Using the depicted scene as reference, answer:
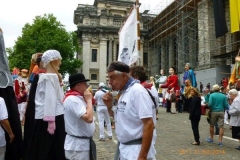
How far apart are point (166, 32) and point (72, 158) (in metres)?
41.5

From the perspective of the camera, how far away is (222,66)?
26.6m

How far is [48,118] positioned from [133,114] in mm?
1640

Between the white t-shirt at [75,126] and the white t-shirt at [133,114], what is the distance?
886 millimetres

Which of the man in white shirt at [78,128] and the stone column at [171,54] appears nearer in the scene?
the man in white shirt at [78,128]

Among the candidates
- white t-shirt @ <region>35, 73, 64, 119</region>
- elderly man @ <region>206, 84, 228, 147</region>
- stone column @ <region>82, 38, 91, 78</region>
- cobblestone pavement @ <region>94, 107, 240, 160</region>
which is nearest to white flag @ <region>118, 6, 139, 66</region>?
cobblestone pavement @ <region>94, 107, 240, 160</region>

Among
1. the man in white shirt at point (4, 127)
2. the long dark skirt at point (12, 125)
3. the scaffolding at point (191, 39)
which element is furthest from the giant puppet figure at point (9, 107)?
the scaffolding at point (191, 39)

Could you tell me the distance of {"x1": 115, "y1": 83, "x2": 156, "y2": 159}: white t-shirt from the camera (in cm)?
326

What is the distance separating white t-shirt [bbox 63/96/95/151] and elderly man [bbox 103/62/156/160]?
2.66 ft

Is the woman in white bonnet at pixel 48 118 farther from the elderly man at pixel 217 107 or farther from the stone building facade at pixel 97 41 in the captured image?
the stone building facade at pixel 97 41

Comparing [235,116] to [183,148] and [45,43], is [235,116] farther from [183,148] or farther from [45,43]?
[45,43]

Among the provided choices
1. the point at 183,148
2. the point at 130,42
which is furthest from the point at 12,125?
the point at 183,148

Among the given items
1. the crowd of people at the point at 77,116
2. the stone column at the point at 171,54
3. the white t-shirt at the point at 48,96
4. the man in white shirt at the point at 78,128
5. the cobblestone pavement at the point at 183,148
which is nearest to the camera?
the crowd of people at the point at 77,116

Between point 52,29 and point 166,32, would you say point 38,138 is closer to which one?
point 166,32

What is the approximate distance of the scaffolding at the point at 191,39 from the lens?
92.9 feet
